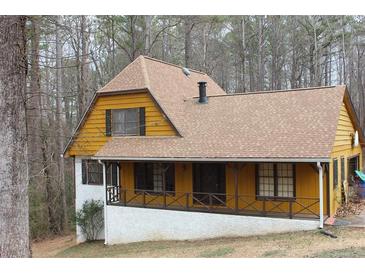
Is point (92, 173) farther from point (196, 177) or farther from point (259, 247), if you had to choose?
point (259, 247)

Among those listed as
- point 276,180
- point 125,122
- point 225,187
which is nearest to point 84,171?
point 125,122

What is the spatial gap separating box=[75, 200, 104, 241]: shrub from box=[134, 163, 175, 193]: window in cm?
210

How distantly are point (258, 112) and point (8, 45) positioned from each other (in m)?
10.1

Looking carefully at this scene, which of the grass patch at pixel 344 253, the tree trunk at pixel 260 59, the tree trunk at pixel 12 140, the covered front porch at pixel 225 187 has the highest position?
the tree trunk at pixel 260 59

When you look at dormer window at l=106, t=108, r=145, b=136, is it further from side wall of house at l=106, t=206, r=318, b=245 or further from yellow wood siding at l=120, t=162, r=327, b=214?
side wall of house at l=106, t=206, r=318, b=245

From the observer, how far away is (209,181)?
46.1 ft

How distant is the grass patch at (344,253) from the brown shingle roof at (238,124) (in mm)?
3053

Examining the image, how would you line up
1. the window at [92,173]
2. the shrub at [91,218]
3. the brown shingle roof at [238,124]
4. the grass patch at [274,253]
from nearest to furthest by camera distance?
the grass patch at [274,253] < the brown shingle roof at [238,124] < the shrub at [91,218] < the window at [92,173]

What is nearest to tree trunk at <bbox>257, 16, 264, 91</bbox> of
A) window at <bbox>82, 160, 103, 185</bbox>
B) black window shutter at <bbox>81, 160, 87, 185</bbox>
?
window at <bbox>82, 160, 103, 185</bbox>

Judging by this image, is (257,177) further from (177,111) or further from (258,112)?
(177,111)

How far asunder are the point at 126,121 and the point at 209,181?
440cm

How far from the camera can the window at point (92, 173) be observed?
53.8 feet

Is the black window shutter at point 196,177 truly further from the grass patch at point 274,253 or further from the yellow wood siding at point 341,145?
the grass patch at point 274,253

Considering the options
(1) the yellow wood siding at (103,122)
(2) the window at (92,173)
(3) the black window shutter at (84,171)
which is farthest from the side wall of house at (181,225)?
(1) the yellow wood siding at (103,122)
